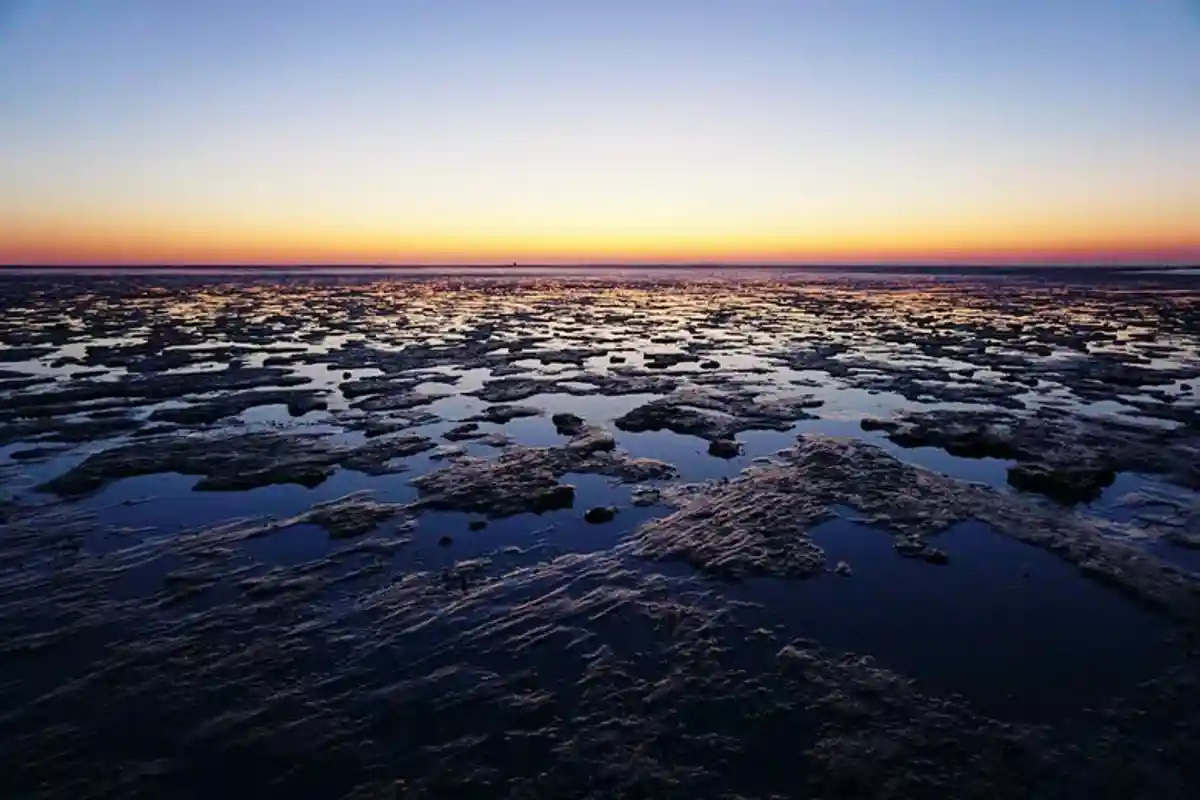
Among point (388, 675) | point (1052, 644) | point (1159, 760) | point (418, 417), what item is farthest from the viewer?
point (418, 417)

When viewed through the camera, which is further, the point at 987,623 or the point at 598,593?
the point at 598,593

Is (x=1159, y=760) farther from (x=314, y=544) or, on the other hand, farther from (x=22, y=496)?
(x=22, y=496)

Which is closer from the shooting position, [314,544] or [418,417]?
[314,544]

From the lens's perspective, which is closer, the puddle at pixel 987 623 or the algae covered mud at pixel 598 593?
the algae covered mud at pixel 598 593

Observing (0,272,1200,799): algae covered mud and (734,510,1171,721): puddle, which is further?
(734,510,1171,721): puddle

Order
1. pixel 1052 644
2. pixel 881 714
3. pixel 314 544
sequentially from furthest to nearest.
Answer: pixel 314 544 < pixel 1052 644 < pixel 881 714

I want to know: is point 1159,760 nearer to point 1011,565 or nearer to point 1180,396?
point 1011,565

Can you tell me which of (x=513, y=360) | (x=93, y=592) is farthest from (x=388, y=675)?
(x=513, y=360)

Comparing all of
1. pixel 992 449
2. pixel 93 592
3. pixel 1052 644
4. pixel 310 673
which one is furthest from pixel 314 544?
pixel 992 449
